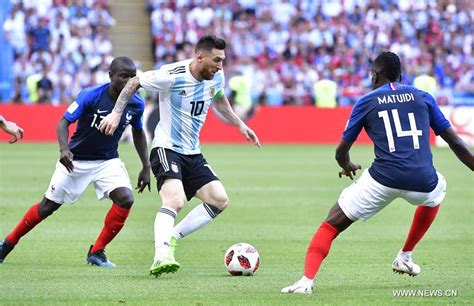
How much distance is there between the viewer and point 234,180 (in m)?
21.3

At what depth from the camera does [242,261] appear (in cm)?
988

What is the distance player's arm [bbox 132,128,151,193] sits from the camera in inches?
423

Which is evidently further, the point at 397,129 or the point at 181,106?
the point at 181,106

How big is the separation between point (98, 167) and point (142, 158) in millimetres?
489

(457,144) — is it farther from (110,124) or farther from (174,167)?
(110,124)

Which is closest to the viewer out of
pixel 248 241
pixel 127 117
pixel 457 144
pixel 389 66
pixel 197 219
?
Result: pixel 389 66

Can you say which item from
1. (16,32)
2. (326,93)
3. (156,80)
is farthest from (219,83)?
(16,32)

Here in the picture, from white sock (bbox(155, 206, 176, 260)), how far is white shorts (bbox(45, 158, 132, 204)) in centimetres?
133

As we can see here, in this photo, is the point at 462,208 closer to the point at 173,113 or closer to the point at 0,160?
the point at 173,113

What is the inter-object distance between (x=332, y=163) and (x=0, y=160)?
8.31 m

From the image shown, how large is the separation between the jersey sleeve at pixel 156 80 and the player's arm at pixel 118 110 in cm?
7

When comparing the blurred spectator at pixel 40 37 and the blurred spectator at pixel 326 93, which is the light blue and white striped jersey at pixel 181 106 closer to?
the blurred spectator at pixel 326 93

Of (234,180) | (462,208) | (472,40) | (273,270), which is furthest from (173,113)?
(472,40)

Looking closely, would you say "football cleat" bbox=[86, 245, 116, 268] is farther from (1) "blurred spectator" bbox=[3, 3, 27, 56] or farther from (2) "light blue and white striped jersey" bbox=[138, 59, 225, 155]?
(1) "blurred spectator" bbox=[3, 3, 27, 56]
